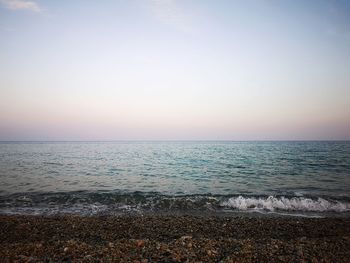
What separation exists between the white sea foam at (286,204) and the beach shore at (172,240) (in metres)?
3.05

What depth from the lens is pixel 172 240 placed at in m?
7.92

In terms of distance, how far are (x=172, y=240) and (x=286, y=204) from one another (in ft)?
32.2

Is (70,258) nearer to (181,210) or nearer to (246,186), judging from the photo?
(181,210)

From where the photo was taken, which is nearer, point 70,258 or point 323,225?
point 70,258

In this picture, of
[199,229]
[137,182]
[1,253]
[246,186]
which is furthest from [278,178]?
[1,253]

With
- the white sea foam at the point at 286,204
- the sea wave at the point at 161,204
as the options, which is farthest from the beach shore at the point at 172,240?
the white sea foam at the point at 286,204

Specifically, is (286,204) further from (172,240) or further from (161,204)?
(172,240)

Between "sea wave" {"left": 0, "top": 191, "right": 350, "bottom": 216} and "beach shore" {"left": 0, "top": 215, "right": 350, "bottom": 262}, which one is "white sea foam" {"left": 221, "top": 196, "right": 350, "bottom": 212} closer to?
"sea wave" {"left": 0, "top": 191, "right": 350, "bottom": 216}

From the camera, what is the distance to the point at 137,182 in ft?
72.7

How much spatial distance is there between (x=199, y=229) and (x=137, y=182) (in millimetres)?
13532

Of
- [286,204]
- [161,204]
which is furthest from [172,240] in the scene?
[286,204]

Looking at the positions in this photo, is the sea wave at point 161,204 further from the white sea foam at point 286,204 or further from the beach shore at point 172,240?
the beach shore at point 172,240

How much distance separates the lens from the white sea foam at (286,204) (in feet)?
46.4

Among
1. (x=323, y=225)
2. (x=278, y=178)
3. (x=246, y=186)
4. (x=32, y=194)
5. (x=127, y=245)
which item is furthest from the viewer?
(x=278, y=178)
